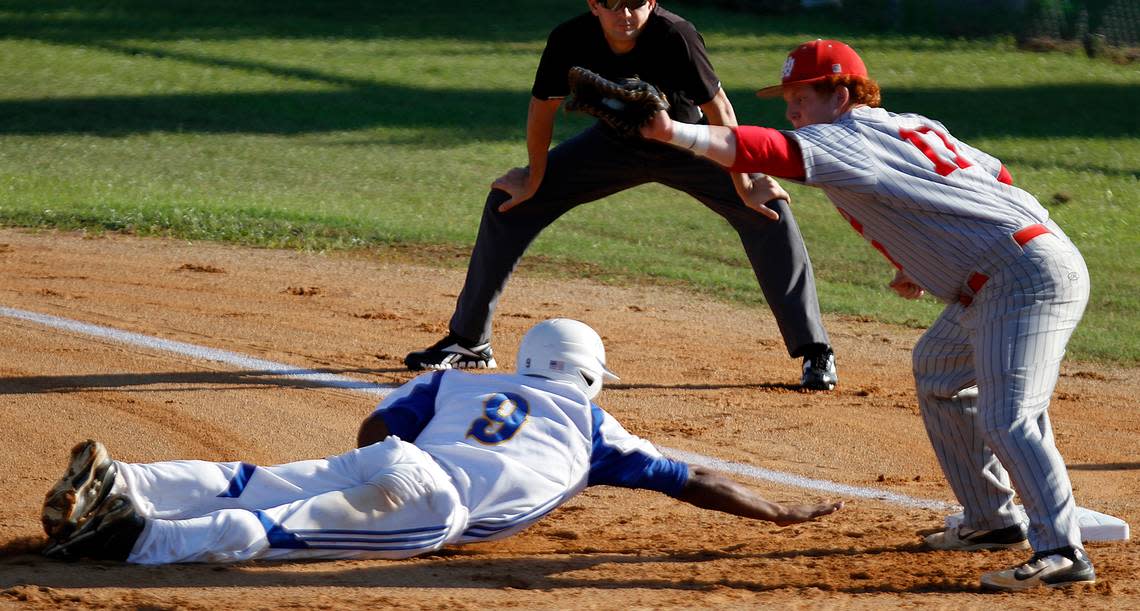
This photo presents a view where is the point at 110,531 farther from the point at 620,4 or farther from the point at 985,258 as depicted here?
the point at 620,4

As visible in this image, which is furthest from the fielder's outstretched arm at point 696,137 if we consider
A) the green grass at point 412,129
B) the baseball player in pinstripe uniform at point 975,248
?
the green grass at point 412,129

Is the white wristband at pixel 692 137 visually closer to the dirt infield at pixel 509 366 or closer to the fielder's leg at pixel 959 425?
the fielder's leg at pixel 959 425

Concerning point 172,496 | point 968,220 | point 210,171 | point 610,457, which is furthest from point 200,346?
point 210,171

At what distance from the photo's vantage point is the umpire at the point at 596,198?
664cm

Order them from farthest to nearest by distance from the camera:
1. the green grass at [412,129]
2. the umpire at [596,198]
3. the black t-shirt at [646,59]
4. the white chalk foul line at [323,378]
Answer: the green grass at [412,129] → the umpire at [596,198] → the black t-shirt at [646,59] → the white chalk foul line at [323,378]

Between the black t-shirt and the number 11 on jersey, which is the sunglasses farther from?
the number 11 on jersey

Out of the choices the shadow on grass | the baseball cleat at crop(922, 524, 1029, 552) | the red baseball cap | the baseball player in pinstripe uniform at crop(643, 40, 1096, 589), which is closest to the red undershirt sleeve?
the baseball player in pinstripe uniform at crop(643, 40, 1096, 589)

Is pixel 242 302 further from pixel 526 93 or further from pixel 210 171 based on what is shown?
pixel 526 93

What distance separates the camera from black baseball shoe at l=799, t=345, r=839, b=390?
700 centimetres

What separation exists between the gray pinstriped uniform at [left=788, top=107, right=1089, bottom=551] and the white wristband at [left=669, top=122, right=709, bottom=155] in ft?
0.98

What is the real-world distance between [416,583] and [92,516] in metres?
1.00

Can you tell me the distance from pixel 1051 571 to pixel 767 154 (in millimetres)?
1539

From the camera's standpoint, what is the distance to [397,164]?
555 inches

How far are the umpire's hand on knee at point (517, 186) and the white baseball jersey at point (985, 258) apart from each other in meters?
2.67
